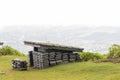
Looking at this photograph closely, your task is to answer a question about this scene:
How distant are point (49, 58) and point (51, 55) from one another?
0.41 m

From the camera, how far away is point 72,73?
4175 cm

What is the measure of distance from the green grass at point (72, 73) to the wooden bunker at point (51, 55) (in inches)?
52.5

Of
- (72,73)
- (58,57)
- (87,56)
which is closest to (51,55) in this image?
(58,57)

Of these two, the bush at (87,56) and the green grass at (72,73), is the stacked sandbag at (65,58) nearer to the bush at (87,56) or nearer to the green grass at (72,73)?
the green grass at (72,73)

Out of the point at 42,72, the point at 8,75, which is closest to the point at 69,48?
the point at 42,72

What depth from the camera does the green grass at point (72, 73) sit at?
1498 inches

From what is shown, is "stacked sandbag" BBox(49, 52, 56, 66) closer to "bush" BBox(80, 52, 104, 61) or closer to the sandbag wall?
the sandbag wall

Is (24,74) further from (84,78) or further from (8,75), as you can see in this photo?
(84,78)

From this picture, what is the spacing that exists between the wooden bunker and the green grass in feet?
4.38

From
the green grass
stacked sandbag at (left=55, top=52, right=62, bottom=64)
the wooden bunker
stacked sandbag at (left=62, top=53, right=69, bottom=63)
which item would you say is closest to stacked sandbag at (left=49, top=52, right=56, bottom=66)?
the wooden bunker

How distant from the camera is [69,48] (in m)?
48.9

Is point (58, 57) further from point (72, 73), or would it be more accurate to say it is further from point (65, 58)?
point (72, 73)

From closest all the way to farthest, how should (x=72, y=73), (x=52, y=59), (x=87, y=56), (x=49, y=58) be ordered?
(x=72, y=73) < (x=49, y=58) < (x=52, y=59) < (x=87, y=56)

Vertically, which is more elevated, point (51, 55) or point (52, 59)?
point (51, 55)
